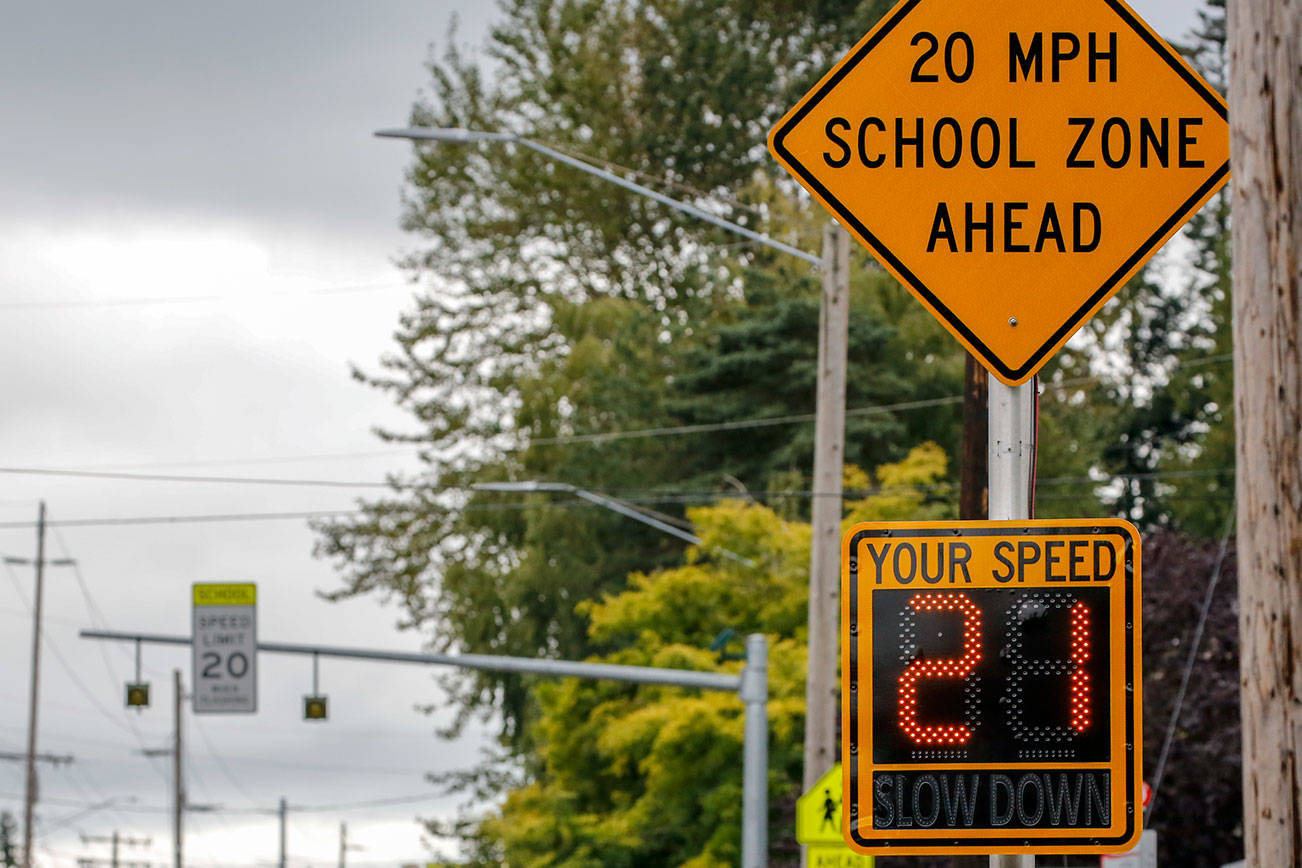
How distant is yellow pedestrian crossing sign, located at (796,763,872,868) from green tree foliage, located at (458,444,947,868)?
13.7 meters

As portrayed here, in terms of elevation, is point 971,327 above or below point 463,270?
below

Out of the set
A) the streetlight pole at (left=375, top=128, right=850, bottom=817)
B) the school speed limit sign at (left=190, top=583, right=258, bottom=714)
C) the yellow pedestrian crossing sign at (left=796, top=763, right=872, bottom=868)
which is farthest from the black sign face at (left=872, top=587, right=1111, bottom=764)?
the school speed limit sign at (left=190, top=583, right=258, bottom=714)

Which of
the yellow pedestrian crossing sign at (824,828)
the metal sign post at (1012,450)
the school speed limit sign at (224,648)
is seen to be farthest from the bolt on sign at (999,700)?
the school speed limit sign at (224,648)

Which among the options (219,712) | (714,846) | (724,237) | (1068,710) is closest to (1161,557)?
(714,846)

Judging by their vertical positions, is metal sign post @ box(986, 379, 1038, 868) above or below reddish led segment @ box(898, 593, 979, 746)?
above

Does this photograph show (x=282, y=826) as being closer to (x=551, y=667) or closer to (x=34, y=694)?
(x=34, y=694)

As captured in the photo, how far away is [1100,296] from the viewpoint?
17.6 ft

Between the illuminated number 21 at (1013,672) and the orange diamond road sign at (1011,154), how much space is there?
811 millimetres

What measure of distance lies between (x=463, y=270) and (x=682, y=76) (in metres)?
7.55

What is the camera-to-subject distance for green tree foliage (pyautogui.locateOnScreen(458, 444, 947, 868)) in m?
31.2

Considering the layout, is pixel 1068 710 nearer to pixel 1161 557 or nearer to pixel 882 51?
pixel 882 51

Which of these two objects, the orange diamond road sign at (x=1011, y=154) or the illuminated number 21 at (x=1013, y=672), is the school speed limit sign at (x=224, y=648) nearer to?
the orange diamond road sign at (x=1011, y=154)

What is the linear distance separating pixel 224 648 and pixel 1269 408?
65.9ft

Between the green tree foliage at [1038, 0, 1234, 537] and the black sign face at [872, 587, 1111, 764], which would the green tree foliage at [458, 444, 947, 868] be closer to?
the green tree foliage at [1038, 0, 1234, 537]
